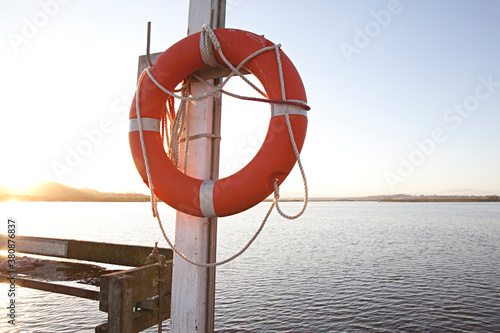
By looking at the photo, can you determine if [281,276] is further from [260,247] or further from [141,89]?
[141,89]

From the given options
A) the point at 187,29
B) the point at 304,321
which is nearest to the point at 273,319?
the point at 304,321

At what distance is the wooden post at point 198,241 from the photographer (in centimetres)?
207

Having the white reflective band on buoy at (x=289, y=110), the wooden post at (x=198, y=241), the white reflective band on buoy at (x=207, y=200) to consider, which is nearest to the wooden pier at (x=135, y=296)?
the wooden post at (x=198, y=241)

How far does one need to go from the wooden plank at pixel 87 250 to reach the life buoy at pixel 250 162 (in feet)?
9.65

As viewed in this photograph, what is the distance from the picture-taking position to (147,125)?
222cm

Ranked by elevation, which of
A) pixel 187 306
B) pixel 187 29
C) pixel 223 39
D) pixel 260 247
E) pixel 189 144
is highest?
pixel 187 29

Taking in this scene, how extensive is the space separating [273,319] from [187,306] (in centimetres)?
462

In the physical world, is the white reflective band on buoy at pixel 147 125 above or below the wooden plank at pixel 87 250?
above

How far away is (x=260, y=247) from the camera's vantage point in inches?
580

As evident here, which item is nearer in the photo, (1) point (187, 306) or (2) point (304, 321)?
(1) point (187, 306)

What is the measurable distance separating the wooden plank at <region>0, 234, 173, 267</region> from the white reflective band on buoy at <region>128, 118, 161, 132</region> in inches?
115

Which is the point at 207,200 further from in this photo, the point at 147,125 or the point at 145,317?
the point at 145,317

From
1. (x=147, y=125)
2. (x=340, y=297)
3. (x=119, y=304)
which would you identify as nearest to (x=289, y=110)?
(x=147, y=125)

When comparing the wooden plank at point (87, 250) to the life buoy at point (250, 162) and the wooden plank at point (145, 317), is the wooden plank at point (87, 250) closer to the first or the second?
the wooden plank at point (145, 317)
